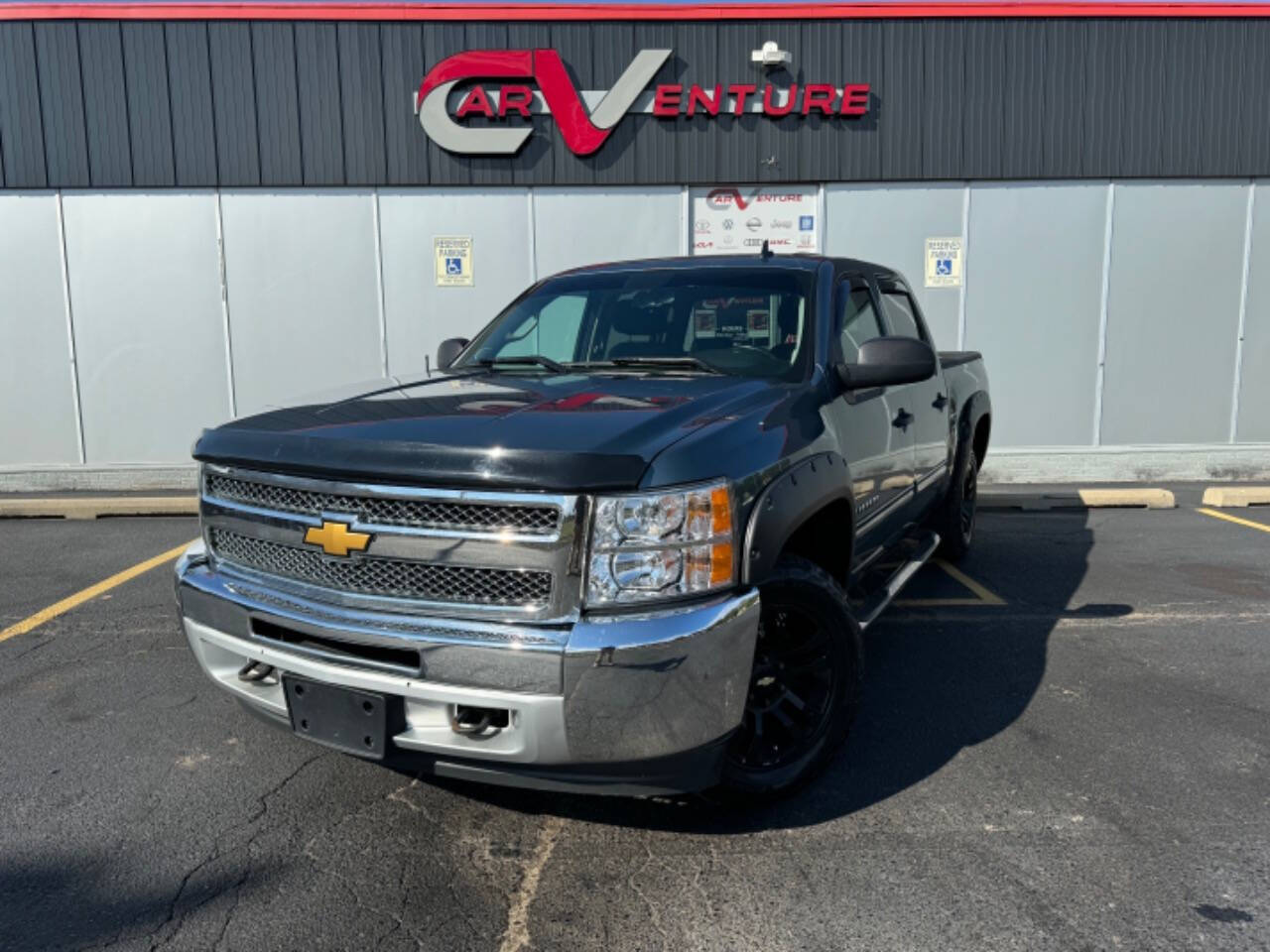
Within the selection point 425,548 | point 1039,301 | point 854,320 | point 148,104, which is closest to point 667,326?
point 854,320

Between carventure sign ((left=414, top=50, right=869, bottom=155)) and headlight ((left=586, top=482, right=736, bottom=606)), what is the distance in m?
7.83

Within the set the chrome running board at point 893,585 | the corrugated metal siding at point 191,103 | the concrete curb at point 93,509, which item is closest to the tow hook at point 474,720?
the chrome running board at point 893,585

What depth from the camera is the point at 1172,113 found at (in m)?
9.46

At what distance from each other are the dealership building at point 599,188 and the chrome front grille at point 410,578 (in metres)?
7.19

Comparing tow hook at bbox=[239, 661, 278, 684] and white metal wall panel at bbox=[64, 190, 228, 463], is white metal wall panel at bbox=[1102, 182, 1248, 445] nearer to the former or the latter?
tow hook at bbox=[239, 661, 278, 684]

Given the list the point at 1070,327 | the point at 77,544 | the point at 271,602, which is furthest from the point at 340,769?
the point at 1070,327

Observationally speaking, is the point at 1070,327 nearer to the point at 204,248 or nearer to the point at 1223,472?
the point at 1223,472

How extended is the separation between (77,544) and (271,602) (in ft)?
17.8

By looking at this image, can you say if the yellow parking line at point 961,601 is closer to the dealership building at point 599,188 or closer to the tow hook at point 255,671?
the tow hook at point 255,671

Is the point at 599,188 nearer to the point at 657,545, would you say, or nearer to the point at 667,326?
the point at 667,326

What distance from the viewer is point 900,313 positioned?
4902 mm

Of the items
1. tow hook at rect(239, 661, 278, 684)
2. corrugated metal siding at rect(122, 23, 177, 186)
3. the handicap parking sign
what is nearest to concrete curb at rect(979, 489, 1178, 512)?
the handicap parking sign

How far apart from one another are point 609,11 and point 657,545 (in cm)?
849

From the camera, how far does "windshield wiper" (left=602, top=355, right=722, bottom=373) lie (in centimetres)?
337
